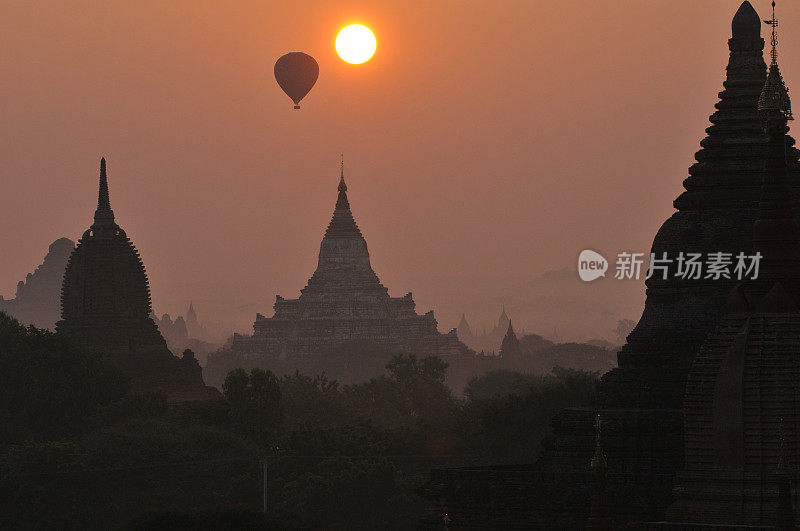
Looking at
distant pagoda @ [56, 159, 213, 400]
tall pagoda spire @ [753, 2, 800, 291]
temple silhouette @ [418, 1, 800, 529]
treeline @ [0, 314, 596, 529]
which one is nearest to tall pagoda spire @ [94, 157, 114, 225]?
distant pagoda @ [56, 159, 213, 400]

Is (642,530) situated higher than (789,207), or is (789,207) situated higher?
(789,207)

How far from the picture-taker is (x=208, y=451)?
11275cm

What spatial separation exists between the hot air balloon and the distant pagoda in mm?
11911

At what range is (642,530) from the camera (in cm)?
5884

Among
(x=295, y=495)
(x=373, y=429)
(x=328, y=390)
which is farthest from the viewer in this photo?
(x=328, y=390)

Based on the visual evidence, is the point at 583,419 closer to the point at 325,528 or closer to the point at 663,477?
the point at 663,477

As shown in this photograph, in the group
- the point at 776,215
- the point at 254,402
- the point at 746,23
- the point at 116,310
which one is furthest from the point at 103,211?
the point at 776,215

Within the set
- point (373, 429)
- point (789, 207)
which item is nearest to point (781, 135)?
point (789, 207)

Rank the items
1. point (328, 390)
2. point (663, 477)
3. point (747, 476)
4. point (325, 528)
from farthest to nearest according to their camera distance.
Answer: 1. point (328, 390)
2. point (325, 528)
3. point (663, 477)
4. point (747, 476)

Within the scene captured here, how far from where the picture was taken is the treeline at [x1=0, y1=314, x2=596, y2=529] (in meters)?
101

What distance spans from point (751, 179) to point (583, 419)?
8587mm

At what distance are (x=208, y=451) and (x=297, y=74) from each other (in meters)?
35.7

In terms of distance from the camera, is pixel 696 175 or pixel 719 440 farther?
pixel 696 175

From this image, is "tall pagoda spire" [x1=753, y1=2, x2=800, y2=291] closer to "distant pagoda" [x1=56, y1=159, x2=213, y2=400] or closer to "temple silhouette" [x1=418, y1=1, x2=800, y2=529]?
"temple silhouette" [x1=418, y1=1, x2=800, y2=529]
